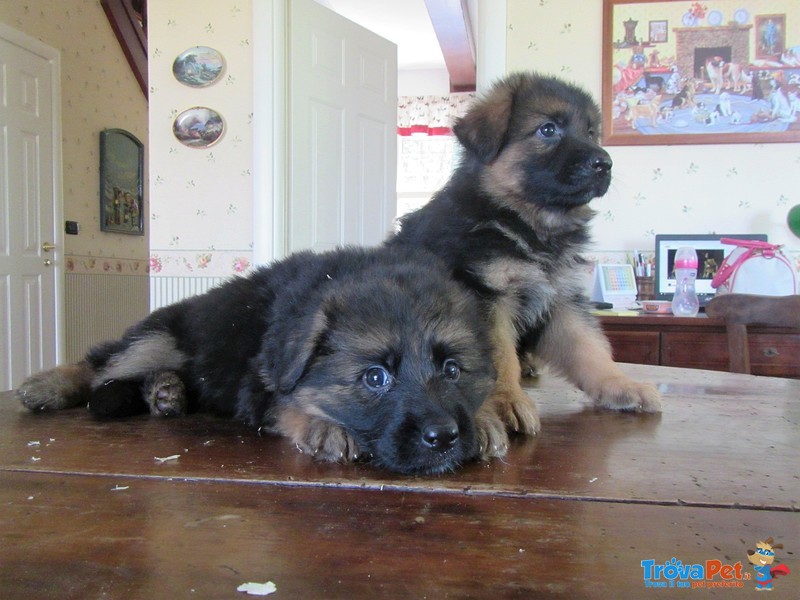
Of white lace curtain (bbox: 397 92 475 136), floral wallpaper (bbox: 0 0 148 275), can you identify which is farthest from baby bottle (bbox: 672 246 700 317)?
white lace curtain (bbox: 397 92 475 136)

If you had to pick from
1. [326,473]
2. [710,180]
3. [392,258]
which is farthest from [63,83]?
[326,473]

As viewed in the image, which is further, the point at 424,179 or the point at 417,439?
the point at 424,179

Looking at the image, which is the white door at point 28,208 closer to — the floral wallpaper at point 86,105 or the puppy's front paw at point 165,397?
the floral wallpaper at point 86,105

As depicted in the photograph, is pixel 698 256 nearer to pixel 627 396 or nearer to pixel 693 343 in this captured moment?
pixel 693 343

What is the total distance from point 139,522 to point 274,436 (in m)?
0.56

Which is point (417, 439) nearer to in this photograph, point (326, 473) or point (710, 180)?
point (326, 473)

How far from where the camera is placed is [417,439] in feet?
3.63

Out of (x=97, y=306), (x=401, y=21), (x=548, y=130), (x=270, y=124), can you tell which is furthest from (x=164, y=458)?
(x=401, y=21)

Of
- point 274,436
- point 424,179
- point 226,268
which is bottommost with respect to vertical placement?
point 274,436

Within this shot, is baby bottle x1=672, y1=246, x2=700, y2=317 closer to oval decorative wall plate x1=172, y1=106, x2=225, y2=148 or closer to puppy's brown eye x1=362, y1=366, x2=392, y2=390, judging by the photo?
puppy's brown eye x1=362, y1=366, x2=392, y2=390

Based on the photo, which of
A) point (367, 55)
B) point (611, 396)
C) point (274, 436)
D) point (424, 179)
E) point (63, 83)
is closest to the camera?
point (274, 436)

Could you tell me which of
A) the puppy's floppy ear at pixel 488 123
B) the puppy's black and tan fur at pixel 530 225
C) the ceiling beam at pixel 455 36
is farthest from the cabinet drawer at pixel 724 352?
the ceiling beam at pixel 455 36

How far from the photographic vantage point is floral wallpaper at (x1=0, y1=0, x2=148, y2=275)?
677cm

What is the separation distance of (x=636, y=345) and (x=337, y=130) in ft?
9.30
